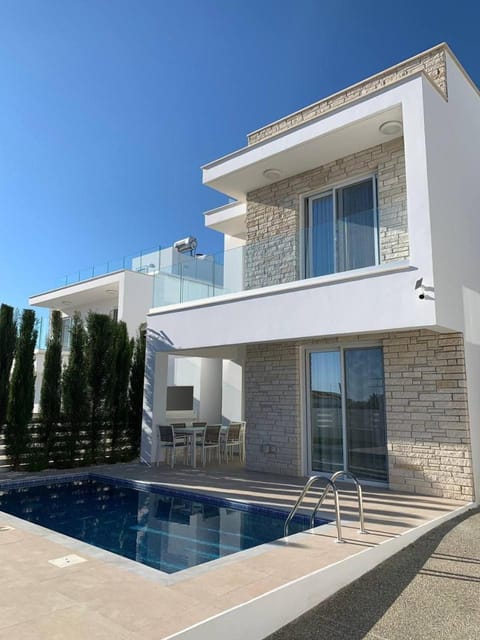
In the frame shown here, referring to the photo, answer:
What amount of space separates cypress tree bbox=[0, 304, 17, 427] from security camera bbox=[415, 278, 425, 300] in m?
9.48

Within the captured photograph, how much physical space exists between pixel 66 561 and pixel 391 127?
28.6ft

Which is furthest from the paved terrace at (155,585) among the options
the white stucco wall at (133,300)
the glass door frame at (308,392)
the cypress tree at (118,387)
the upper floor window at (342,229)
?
the white stucco wall at (133,300)

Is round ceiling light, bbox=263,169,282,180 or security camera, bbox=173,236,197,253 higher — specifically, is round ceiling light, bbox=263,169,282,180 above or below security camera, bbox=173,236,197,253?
below

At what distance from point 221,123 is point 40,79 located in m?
6.24

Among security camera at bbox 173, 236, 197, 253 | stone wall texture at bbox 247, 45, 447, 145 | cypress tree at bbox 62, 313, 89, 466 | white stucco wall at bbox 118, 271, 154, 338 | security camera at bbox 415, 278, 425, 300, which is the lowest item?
cypress tree at bbox 62, 313, 89, 466

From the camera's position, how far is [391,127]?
8.92 m

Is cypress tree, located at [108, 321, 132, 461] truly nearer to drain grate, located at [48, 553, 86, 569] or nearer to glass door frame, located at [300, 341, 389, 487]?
glass door frame, located at [300, 341, 389, 487]

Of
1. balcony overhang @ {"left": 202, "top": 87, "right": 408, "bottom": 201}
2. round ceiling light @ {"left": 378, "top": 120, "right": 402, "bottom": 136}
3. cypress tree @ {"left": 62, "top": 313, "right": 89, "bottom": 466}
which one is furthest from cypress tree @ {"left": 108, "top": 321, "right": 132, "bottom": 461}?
round ceiling light @ {"left": 378, "top": 120, "right": 402, "bottom": 136}

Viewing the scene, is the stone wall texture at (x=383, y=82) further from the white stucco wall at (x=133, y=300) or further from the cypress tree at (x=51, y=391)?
the white stucco wall at (x=133, y=300)

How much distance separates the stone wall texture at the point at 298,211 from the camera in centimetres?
891

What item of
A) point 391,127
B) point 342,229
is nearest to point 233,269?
point 342,229

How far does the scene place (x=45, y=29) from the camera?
1086 cm

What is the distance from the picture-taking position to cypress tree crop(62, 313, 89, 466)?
39.4ft

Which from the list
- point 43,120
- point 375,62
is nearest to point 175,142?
point 43,120
